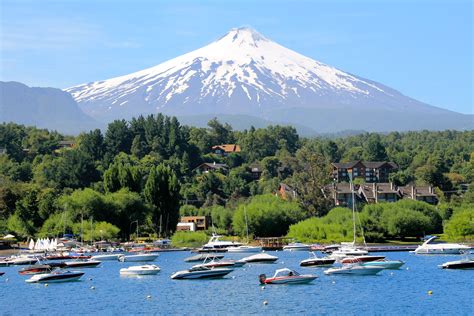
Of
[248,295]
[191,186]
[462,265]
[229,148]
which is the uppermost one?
[229,148]

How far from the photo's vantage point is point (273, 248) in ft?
318

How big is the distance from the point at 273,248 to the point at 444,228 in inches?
717

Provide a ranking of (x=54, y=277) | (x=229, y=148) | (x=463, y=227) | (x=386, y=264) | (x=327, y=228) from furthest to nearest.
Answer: (x=229, y=148), (x=327, y=228), (x=463, y=227), (x=386, y=264), (x=54, y=277)

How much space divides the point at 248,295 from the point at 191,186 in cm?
9863

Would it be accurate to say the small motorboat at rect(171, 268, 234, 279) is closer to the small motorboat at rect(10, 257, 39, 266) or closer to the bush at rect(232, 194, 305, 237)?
the small motorboat at rect(10, 257, 39, 266)

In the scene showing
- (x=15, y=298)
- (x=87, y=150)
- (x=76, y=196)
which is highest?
(x=87, y=150)

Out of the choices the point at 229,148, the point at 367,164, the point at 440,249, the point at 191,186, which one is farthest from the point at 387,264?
the point at 229,148

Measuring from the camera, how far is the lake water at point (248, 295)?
4744cm

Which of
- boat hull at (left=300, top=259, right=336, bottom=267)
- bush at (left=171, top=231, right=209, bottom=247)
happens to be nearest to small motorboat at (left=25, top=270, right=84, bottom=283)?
boat hull at (left=300, top=259, right=336, bottom=267)

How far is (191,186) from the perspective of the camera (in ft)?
496

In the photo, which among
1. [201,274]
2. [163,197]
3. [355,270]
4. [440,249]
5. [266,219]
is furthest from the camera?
[163,197]

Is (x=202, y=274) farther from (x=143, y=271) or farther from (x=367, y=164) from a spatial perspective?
(x=367, y=164)

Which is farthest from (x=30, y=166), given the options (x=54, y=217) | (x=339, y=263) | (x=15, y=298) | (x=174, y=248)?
(x=15, y=298)

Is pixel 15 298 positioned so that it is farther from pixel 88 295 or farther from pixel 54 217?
pixel 54 217
